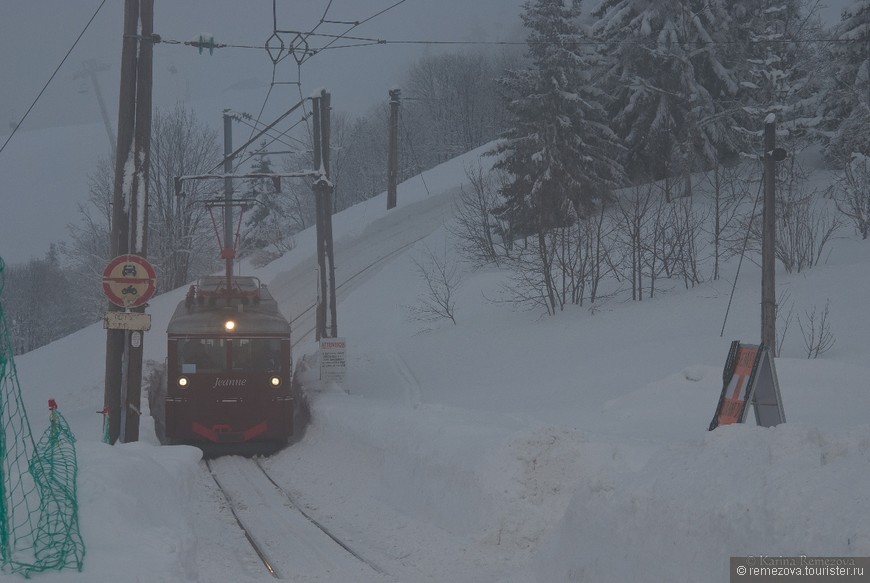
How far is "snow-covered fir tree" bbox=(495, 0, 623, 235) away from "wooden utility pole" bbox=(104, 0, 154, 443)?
63.8 feet

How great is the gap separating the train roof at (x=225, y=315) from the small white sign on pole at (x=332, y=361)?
2.50 metres

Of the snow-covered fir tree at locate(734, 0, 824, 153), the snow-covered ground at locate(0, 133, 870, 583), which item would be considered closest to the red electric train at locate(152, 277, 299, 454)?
the snow-covered ground at locate(0, 133, 870, 583)

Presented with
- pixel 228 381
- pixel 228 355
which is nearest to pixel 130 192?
pixel 228 355

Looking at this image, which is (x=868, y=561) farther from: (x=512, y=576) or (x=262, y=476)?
(x=262, y=476)

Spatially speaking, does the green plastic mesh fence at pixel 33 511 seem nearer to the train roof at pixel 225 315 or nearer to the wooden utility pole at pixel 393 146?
the train roof at pixel 225 315

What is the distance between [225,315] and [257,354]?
0.98 m

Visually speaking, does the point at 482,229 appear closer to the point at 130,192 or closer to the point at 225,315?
the point at 225,315

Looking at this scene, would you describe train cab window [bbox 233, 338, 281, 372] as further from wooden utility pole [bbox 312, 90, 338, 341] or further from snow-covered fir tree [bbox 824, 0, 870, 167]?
snow-covered fir tree [bbox 824, 0, 870, 167]

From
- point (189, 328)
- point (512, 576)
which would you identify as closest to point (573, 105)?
point (189, 328)

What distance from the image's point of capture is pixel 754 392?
9.20 metres

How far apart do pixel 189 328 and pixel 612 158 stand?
2453 centimetres

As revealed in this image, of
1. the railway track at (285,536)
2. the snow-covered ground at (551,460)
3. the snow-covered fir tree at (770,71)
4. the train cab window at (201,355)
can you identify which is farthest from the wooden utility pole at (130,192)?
the snow-covered fir tree at (770,71)

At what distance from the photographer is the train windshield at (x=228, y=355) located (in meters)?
16.2

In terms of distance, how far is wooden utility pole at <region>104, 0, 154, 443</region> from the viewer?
12.9m
